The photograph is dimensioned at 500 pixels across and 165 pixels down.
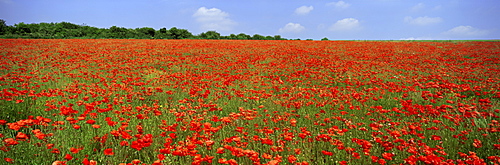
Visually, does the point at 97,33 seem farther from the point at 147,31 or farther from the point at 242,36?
the point at 242,36

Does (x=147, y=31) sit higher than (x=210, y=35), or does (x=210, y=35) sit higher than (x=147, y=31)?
(x=147, y=31)

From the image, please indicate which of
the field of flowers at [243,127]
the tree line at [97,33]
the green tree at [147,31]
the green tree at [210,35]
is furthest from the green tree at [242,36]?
the field of flowers at [243,127]

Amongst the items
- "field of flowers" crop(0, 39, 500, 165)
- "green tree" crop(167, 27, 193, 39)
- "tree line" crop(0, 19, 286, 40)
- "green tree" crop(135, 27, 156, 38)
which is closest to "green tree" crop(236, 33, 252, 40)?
"tree line" crop(0, 19, 286, 40)

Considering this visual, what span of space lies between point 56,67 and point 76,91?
5.88 m

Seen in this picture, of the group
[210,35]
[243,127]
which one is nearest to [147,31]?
[210,35]

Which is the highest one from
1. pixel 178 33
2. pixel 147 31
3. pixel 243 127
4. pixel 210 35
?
pixel 147 31

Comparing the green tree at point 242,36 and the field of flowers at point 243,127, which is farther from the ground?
the green tree at point 242,36

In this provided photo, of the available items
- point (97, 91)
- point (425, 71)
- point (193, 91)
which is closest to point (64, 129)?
point (97, 91)

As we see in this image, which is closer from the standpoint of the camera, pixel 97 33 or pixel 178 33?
pixel 97 33

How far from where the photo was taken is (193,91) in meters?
6.30

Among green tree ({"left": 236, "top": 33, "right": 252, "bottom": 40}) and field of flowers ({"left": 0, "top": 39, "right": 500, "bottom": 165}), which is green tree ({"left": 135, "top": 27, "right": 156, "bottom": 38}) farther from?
field of flowers ({"left": 0, "top": 39, "right": 500, "bottom": 165})

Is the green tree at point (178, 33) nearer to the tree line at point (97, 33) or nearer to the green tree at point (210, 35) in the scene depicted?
the tree line at point (97, 33)

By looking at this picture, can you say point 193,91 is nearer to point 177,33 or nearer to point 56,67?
point 56,67

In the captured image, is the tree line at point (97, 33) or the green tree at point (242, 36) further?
the green tree at point (242, 36)
